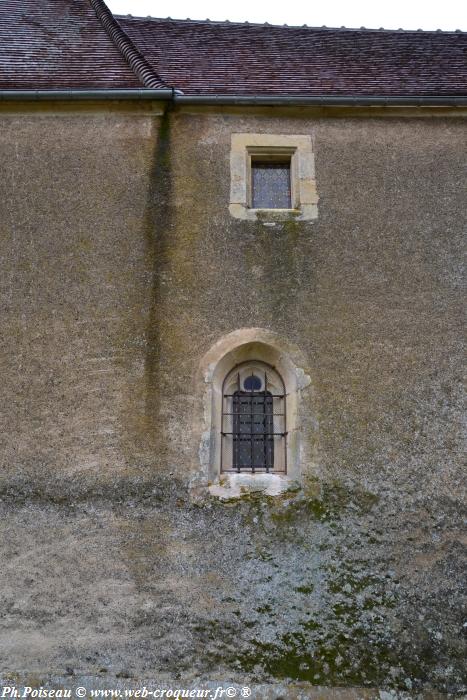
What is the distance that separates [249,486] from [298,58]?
619 centimetres

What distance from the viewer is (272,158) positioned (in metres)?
7.02

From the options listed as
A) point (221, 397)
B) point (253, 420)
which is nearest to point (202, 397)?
point (221, 397)

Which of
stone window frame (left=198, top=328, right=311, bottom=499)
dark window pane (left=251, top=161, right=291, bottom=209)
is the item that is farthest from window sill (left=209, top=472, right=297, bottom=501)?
dark window pane (left=251, top=161, right=291, bottom=209)

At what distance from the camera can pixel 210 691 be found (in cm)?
468

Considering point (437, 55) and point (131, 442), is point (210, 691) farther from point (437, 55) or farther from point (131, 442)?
point (437, 55)

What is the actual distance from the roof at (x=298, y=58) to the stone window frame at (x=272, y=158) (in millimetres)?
630

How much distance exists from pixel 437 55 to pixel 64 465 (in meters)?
7.62

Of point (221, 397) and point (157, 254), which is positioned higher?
point (157, 254)

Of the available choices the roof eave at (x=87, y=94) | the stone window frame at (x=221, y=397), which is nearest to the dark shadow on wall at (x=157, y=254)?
the roof eave at (x=87, y=94)

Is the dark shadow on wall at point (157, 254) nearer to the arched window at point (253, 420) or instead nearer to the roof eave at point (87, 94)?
the roof eave at point (87, 94)

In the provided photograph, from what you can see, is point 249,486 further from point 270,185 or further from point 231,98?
point 231,98

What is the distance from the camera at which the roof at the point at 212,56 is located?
743 centimetres

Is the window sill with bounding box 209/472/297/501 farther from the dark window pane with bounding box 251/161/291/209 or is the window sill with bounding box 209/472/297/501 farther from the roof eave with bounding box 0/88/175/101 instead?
the roof eave with bounding box 0/88/175/101

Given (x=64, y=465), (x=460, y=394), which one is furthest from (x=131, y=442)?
(x=460, y=394)
